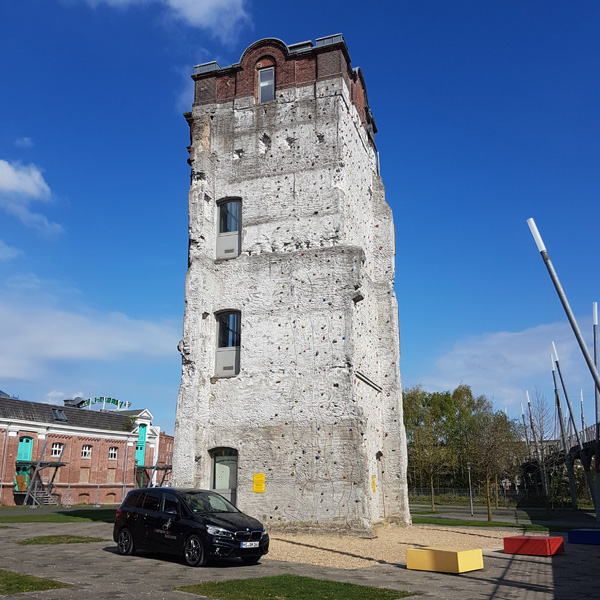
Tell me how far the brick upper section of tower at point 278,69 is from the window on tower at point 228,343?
351 inches

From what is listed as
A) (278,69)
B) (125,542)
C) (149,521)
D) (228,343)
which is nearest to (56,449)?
(228,343)

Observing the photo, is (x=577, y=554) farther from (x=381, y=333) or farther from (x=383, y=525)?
(x=381, y=333)

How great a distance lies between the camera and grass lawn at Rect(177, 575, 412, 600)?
9204 mm

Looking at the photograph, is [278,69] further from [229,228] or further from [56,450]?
[56,450]

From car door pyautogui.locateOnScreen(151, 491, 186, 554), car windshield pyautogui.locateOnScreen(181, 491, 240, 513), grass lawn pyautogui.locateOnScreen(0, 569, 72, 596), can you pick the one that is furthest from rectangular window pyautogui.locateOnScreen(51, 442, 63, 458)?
grass lawn pyautogui.locateOnScreen(0, 569, 72, 596)

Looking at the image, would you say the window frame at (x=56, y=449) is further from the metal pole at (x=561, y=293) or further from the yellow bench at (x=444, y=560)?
the metal pole at (x=561, y=293)

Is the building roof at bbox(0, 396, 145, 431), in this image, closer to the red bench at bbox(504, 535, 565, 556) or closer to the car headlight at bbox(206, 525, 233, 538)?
the car headlight at bbox(206, 525, 233, 538)

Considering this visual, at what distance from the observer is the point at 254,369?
2041 cm

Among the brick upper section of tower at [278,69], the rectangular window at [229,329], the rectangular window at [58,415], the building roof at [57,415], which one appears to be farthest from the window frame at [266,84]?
the rectangular window at [58,415]

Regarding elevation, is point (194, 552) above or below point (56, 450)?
below

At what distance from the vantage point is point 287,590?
973 centimetres

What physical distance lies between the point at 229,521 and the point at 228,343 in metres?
9.50

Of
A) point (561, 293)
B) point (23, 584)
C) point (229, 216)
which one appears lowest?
point (23, 584)

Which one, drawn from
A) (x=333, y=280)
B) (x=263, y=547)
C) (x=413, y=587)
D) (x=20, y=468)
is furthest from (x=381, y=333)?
(x=20, y=468)
